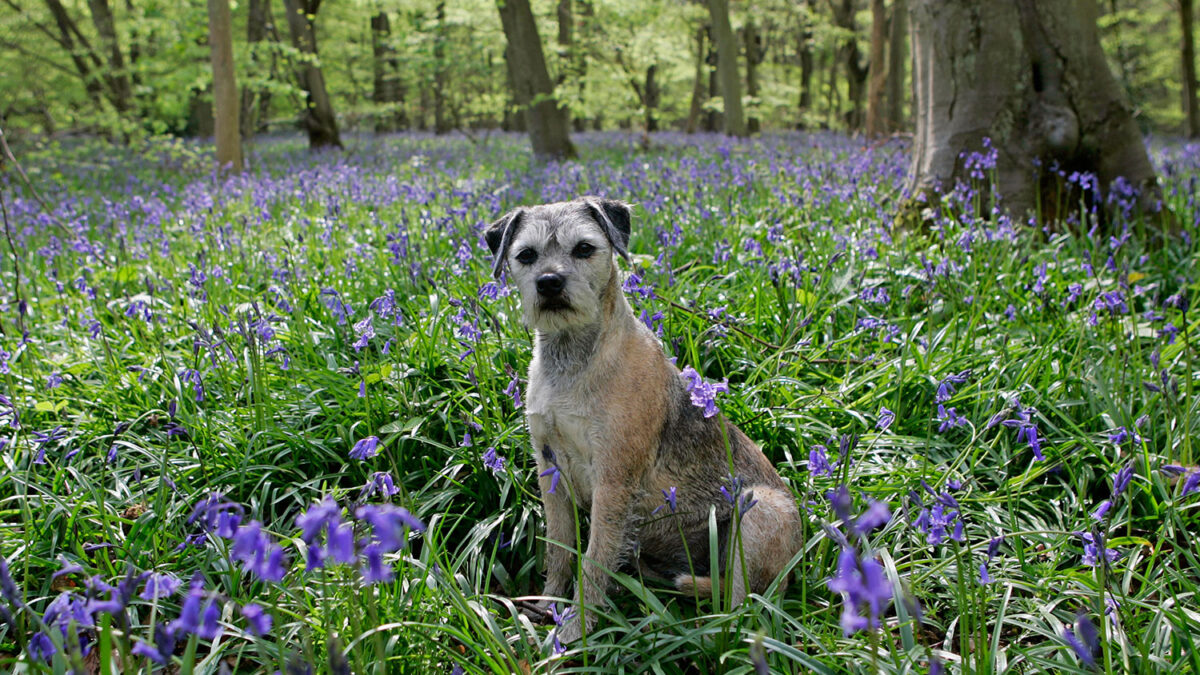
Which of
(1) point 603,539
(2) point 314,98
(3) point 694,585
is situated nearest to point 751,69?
(2) point 314,98

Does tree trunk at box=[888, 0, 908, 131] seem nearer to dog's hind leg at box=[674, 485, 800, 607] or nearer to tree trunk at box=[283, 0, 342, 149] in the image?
tree trunk at box=[283, 0, 342, 149]

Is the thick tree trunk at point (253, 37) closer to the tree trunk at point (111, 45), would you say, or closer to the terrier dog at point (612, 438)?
the tree trunk at point (111, 45)

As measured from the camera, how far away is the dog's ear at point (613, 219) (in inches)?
123

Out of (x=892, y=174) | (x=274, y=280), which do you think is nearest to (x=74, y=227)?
(x=274, y=280)

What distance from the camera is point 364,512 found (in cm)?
120

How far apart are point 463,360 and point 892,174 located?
6290 millimetres

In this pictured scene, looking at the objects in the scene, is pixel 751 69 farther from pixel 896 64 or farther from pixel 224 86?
pixel 224 86

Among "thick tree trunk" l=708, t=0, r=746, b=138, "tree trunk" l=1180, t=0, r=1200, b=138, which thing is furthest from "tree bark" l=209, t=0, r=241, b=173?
"tree trunk" l=1180, t=0, r=1200, b=138

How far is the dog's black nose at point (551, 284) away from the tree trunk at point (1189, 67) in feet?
72.1

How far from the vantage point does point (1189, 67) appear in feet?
60.5

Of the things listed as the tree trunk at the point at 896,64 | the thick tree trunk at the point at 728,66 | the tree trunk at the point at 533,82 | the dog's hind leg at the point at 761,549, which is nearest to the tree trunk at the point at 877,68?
the tree trunk at the point at 896,64

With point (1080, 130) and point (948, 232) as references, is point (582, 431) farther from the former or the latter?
point (1080, 130)

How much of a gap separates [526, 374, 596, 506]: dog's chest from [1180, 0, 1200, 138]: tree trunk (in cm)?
2212

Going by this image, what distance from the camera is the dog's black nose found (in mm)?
2768
